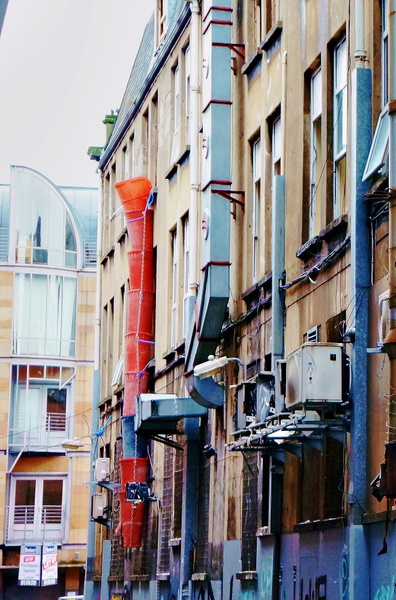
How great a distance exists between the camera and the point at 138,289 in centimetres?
2916

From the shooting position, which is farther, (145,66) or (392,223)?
(145,66)

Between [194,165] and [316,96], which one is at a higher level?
[194,165]

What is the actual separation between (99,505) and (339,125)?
19665 millimetres

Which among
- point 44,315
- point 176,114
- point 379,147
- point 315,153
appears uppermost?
point 44,315

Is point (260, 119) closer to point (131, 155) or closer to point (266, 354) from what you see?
point (266, 354)

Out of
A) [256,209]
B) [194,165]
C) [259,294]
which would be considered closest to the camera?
[259,294]

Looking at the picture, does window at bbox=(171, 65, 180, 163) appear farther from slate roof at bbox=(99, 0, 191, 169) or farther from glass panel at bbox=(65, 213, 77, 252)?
glass panel at bbox=(65, 213, 77, 252)

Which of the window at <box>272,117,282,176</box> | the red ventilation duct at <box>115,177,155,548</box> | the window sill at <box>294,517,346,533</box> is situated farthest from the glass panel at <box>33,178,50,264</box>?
the window sill at <box>294,517,346,533</box>

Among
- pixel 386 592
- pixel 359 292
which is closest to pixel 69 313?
pixel 359 292

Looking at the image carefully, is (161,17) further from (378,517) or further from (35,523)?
(35,523)

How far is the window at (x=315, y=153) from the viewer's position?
16.8 metres

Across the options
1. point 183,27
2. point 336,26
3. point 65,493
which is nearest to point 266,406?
point 336,26

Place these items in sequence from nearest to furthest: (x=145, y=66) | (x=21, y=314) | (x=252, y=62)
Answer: (x=252, y=62)
(x=145, y=66)
(x=21, y=314)

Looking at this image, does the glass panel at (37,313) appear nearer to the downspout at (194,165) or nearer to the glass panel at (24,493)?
the glass panel at (24,493)
